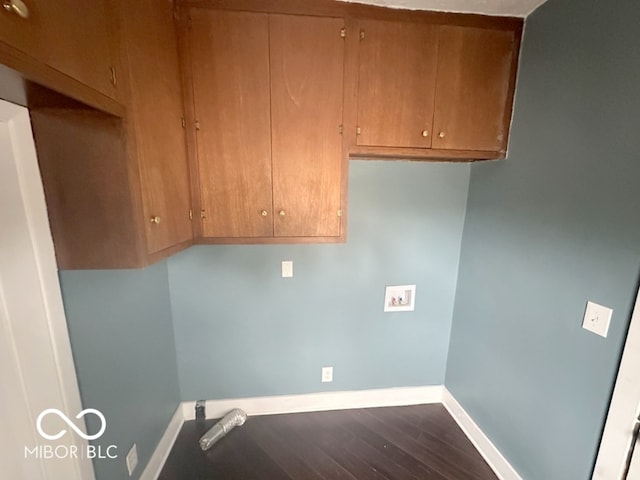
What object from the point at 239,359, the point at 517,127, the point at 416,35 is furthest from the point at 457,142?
the point at 239,359

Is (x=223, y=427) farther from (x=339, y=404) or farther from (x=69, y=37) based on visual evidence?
(x=69, y=37)

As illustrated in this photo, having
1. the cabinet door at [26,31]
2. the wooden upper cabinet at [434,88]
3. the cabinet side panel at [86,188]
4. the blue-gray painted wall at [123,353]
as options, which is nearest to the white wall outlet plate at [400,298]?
the wooden upper cabinet at [434,88]

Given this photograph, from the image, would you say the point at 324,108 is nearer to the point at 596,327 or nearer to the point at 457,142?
the point at 457,142

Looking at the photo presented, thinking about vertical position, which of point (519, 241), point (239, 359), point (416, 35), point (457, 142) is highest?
point (416, 35)

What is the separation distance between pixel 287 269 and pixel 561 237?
153 centimetres

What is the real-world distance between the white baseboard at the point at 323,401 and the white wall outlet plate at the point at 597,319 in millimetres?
1389

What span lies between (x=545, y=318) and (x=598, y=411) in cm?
41

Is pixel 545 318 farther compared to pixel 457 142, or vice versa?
pixel 457 142

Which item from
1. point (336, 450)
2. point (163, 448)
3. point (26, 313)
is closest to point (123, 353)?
point (26, 313)

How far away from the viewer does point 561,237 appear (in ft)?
4.49

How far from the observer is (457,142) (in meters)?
1.66

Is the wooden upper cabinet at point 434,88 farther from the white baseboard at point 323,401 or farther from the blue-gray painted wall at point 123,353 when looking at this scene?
the white baseboard at point 323,401

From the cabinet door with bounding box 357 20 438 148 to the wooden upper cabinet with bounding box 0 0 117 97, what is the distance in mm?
1101

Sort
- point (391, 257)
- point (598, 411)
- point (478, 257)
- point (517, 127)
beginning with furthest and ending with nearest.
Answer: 1. point (391, 257)
2. point (478, 257)
3. point (517, 127)
4. point (598, 411)
